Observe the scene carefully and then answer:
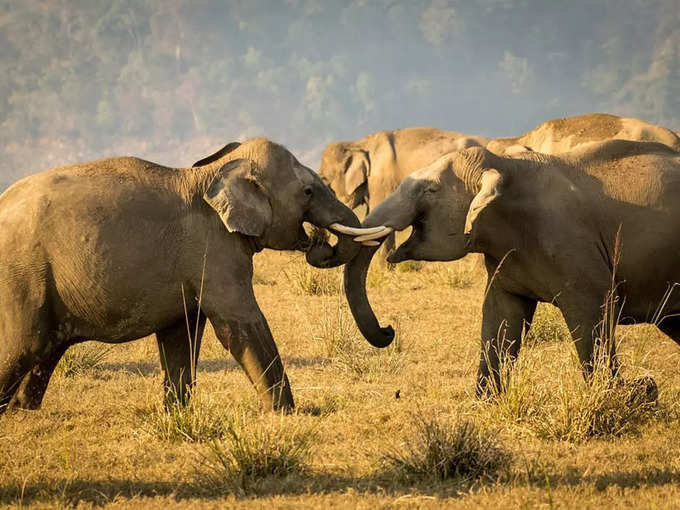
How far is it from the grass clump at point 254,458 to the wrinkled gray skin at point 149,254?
1175 millimetres

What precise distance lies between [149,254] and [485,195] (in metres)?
2.56

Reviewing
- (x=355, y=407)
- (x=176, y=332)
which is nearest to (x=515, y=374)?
(x=355, y=407)

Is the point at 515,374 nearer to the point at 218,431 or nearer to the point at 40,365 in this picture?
the point at 218,431

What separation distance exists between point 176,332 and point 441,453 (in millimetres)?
2768

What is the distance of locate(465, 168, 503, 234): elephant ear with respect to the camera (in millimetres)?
7411

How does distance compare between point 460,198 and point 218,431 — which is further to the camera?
point 460,198

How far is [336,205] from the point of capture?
7.93m

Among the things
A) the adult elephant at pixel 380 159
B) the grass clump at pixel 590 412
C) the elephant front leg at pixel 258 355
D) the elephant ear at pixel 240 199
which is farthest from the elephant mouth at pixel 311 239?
the adult elephant at pixel 380 159

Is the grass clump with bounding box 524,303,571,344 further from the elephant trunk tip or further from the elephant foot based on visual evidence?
the elephant foot

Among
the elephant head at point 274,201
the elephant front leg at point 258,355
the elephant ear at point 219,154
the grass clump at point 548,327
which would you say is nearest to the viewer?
the elephant front leg at point 258,355

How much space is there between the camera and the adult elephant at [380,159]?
82.0 feet

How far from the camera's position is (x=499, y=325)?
807 cm

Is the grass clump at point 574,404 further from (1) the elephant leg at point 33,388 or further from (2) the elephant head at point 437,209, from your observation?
(1) the elephant leg at point 33,388

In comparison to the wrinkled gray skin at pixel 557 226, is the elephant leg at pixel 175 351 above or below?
below
